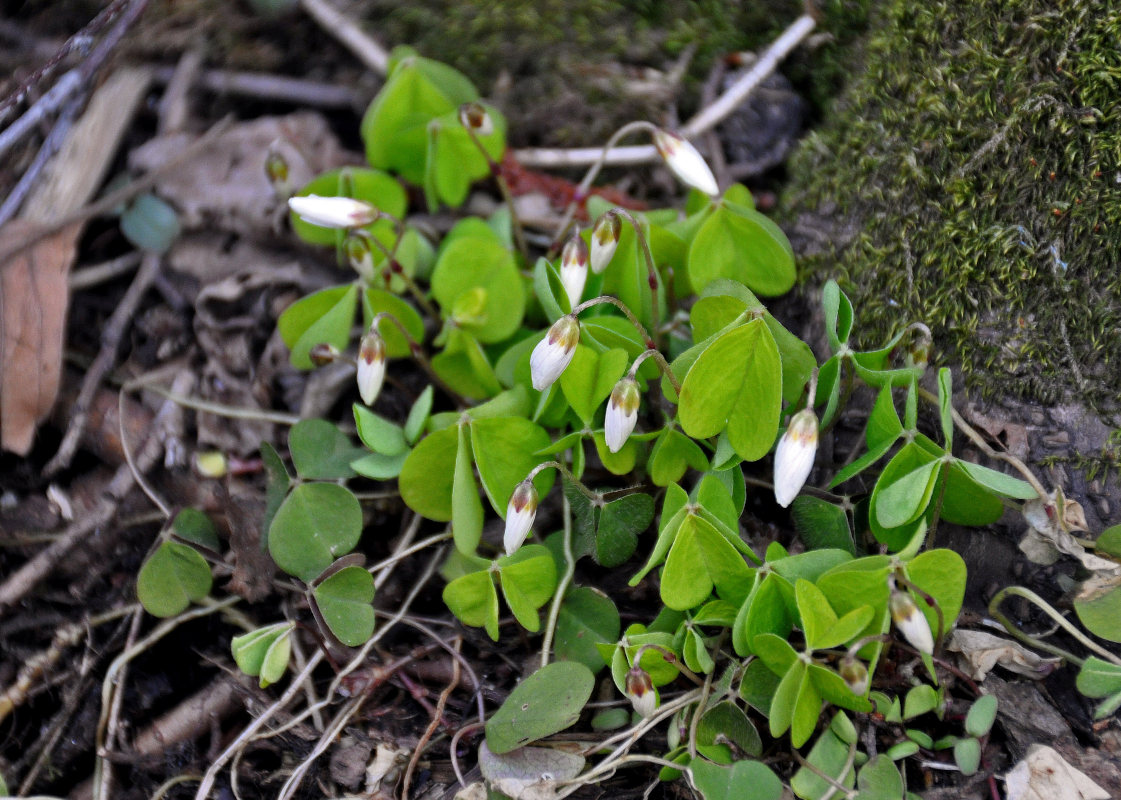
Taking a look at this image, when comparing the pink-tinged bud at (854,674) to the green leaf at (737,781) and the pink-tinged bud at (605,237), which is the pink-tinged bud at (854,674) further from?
the pink-tinged bud at (605,237)

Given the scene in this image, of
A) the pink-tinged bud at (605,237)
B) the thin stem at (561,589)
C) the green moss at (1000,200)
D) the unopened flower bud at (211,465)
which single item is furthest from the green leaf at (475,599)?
the green moss at (1000,200)

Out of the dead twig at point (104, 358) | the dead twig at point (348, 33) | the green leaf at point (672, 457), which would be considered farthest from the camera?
the dead twig at point (348, 33)

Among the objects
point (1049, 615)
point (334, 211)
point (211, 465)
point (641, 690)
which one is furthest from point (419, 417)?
point (1049, 615)

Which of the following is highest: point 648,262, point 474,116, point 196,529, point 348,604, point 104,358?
point 474,116

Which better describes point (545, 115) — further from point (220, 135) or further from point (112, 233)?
point (112, 233)

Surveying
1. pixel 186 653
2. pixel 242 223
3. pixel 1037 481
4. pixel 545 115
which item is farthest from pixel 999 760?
pixel 242 223

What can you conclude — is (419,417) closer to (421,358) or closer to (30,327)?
(421,358)
